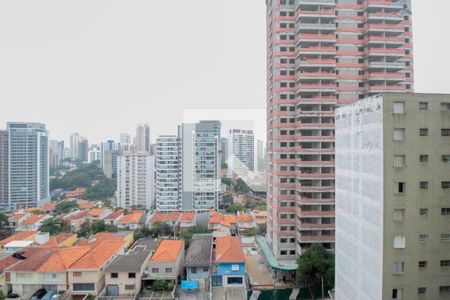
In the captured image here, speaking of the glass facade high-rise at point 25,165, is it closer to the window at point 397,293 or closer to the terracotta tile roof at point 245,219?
the terracotta tile roof at point 245,219

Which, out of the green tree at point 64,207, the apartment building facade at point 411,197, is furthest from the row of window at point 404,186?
the green tree at point 64,207

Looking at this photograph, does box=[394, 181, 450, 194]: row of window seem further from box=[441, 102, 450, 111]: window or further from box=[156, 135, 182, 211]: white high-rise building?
box=[156, 135, 182, 211]: white high-rise building

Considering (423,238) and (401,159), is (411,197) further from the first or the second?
(423,238)

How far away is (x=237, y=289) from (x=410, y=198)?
41.8 feet

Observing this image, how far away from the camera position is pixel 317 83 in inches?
922

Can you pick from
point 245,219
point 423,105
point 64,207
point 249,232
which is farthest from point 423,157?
point 64,207

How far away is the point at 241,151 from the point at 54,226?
3716 centimetres

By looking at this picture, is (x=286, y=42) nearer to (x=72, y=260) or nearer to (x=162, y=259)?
(x=162, y=259)

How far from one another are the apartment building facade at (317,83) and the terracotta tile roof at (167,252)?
8.22 meters

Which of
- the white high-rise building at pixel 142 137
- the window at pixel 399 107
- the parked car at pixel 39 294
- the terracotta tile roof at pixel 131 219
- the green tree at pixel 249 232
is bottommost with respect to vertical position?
the green tree at pixel 249 232

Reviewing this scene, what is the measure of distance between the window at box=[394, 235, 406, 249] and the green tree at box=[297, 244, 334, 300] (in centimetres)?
787

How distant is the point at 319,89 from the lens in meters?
23.0

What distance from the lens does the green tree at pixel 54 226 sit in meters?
32.8

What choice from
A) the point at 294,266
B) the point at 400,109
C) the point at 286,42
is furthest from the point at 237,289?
the point at 286,42
